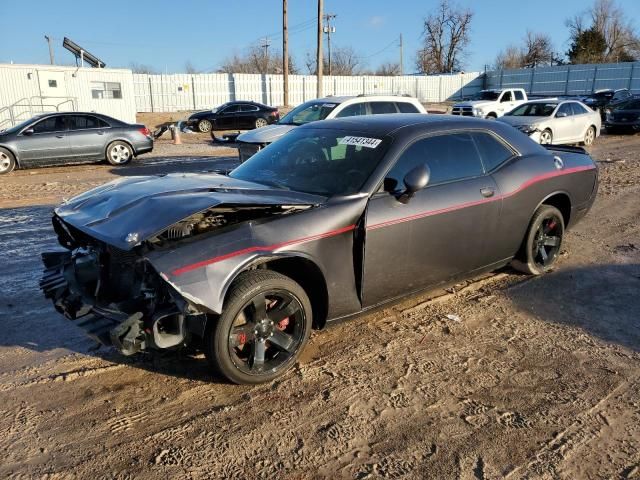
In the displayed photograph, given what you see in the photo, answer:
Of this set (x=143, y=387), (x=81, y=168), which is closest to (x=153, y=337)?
(x=143, y=387)

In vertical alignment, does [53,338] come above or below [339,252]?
below

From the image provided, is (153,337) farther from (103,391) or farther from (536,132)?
(536,132)

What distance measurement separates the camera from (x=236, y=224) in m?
3.41

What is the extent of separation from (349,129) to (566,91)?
47.9 m

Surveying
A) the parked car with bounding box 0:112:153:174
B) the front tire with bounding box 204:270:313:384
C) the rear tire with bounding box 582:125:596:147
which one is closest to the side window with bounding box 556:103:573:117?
the rear tire with bounding box 582:125:596:147

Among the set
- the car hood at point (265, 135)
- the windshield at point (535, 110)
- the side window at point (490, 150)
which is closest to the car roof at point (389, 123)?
the side window at point (490, 150)

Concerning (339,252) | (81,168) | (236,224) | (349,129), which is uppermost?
(349,129)

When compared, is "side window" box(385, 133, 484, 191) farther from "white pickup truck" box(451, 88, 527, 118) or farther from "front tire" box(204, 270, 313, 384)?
"white pickup truck" box(451, 88, 527, 118)

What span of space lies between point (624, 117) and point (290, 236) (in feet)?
76.1

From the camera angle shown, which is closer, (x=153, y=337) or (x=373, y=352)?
(x=153, y=337)

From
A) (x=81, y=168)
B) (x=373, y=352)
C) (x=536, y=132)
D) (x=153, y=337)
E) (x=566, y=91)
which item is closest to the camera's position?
(x=153, y=337)

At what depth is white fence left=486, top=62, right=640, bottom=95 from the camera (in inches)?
1658

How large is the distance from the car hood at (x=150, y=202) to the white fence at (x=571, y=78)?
44.9 metres

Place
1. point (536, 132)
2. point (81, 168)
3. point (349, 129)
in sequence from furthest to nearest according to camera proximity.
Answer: point (536, 132) < point (81, 168) < point (349, 129)
